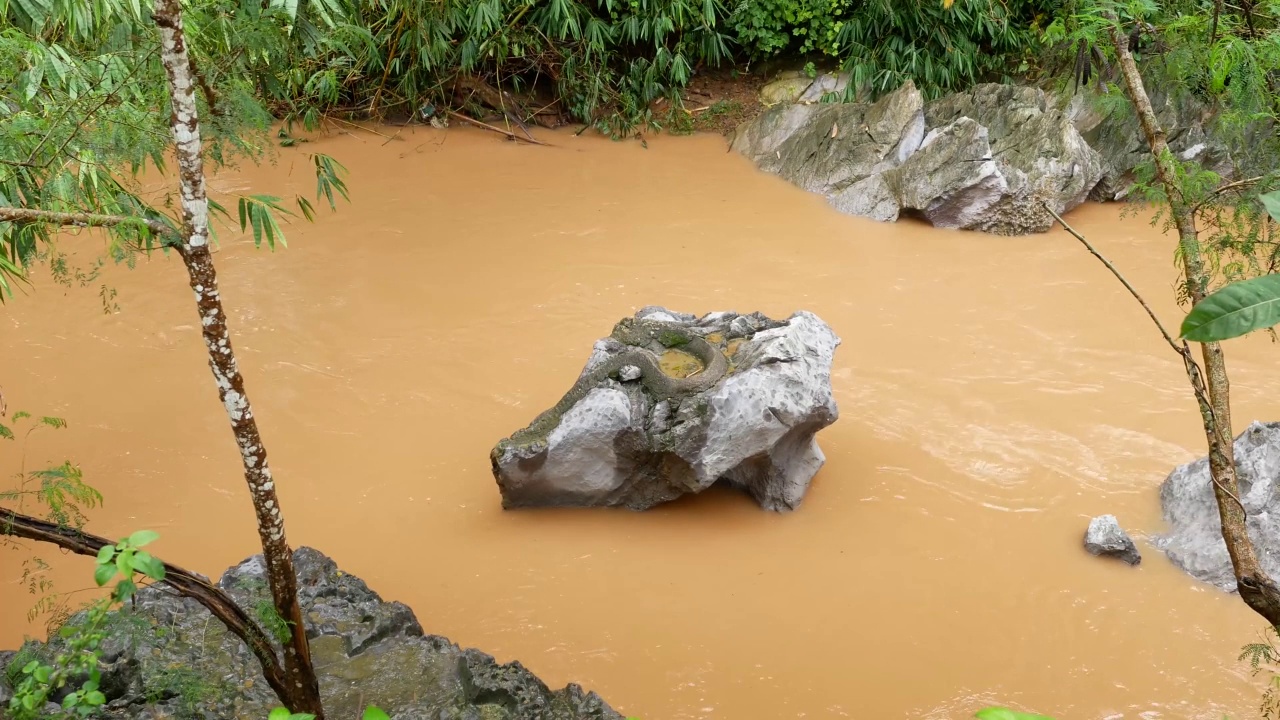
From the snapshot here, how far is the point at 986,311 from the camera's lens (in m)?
5.67

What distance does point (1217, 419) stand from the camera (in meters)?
2.21

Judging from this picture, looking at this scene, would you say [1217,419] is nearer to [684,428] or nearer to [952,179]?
[684,428]

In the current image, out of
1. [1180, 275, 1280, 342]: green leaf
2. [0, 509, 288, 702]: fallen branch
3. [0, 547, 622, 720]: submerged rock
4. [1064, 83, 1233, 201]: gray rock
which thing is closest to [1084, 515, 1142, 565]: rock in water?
[0, 547, 622, 720]: submerged rock

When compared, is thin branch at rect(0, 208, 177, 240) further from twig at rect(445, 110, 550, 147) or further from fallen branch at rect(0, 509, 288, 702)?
twig at rect(445, 110, 550, 147)

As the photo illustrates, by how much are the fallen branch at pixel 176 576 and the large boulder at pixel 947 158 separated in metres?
5.53

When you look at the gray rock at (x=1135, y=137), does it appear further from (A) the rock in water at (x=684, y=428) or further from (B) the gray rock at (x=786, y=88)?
(A) the rock in water at (x=684, y=428)

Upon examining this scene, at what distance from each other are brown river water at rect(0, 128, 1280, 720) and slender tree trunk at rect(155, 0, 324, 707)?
1056mm

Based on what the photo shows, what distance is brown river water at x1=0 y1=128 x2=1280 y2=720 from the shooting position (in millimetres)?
3369

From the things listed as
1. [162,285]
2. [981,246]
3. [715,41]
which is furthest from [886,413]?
[715,41]

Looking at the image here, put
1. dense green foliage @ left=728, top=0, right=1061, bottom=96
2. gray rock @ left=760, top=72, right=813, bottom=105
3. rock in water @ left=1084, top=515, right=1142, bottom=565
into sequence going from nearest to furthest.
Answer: rock in water @ left=1084, top=515, right=1142, bottom=565
dense green foliage @ left=728, top=0, right=1061, bottom=96
gray rock @ left=760, top=72, right=813, bottom=105

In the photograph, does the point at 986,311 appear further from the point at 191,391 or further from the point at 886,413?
the point at 191,391

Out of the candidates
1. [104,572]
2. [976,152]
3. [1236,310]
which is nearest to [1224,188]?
[1236,310]

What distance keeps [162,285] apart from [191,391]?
1.26 meters

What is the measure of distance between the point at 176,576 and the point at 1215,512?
3.47 m
